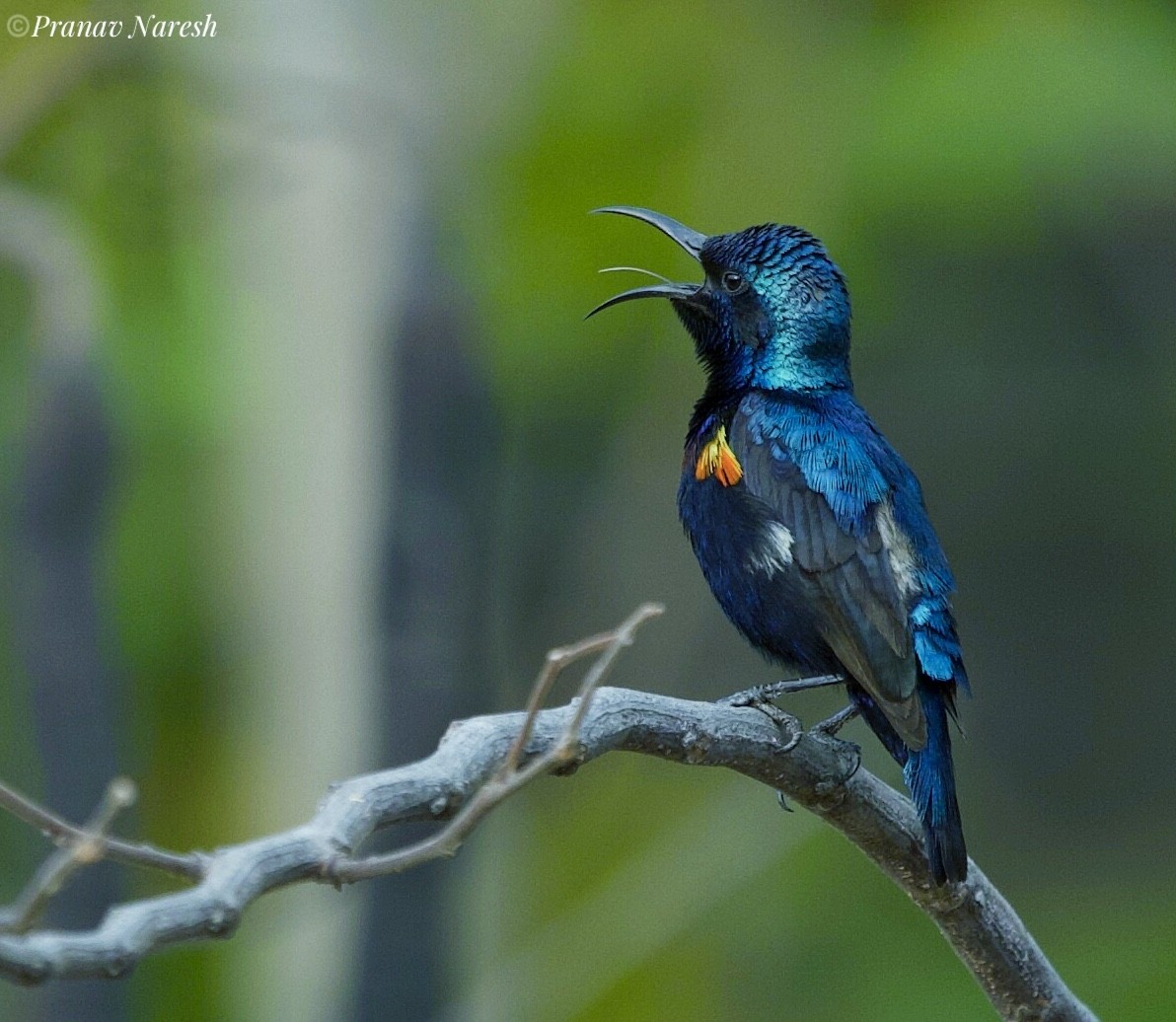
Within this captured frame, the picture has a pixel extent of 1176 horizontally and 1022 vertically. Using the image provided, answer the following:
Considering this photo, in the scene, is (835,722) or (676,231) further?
(676,231)

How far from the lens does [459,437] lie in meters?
6.32

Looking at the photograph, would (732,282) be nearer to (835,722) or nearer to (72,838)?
(835,722)

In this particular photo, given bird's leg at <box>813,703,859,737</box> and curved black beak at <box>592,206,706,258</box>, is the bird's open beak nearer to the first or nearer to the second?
curved black beak at <box>592,206,706,258</box>

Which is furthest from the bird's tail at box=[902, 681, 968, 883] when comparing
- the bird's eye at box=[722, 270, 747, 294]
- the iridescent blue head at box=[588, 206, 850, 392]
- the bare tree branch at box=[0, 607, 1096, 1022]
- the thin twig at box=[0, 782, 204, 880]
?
the thin twig at box=[0, 782, 204, 880]

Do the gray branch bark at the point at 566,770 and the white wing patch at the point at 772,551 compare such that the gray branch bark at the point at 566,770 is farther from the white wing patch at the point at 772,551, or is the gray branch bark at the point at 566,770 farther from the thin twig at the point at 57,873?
the white wing patch at the point at 772,551

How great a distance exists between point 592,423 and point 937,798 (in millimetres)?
5407

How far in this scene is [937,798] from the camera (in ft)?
8.77

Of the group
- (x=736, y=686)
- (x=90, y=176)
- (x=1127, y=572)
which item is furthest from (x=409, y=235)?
(x=1127, y=572)

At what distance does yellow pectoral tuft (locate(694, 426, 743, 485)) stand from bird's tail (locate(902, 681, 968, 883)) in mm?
592

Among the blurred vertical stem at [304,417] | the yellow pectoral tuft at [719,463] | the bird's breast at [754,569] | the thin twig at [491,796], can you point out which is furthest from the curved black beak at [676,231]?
the blurred vertical stem at [304,417]

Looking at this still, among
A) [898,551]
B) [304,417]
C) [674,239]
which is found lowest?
[898,551]

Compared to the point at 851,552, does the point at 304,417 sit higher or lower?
higher

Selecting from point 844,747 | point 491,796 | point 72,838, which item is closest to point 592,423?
point 844,747

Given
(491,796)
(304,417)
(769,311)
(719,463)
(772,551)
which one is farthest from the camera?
(304,417)
